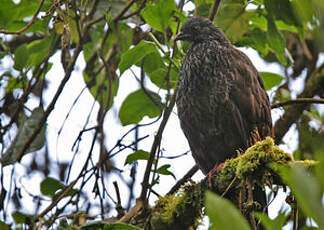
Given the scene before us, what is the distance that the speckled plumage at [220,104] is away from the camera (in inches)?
156

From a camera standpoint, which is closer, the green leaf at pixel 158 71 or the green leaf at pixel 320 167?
the green leaf at pixel 320 167

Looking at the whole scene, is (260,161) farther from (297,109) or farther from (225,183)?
(297,109)

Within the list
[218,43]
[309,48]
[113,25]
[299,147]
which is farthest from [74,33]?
[309,48]

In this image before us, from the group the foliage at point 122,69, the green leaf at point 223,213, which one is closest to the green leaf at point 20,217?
the foliage at point 122,69

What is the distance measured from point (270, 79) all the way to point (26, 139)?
2.30 metres

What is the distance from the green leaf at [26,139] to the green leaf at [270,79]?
2.07 metres

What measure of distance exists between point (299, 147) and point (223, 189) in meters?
2.12

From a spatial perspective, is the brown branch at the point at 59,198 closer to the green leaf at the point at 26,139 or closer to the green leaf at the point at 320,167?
the green leaf at the point at 26,139

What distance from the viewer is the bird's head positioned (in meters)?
4.40

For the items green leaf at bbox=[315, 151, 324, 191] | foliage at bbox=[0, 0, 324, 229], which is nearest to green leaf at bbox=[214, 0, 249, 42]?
foliage at bbox=[0, 0, 324, 229]

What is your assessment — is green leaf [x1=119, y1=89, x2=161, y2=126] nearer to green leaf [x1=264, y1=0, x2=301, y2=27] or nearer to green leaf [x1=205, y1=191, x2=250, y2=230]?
green leaf [x1=264, y1=0, x2=301, y2=27]

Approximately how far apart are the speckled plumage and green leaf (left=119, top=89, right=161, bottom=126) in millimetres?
304

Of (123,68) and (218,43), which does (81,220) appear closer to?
(123,68)

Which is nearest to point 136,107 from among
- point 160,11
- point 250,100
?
point 160,11
